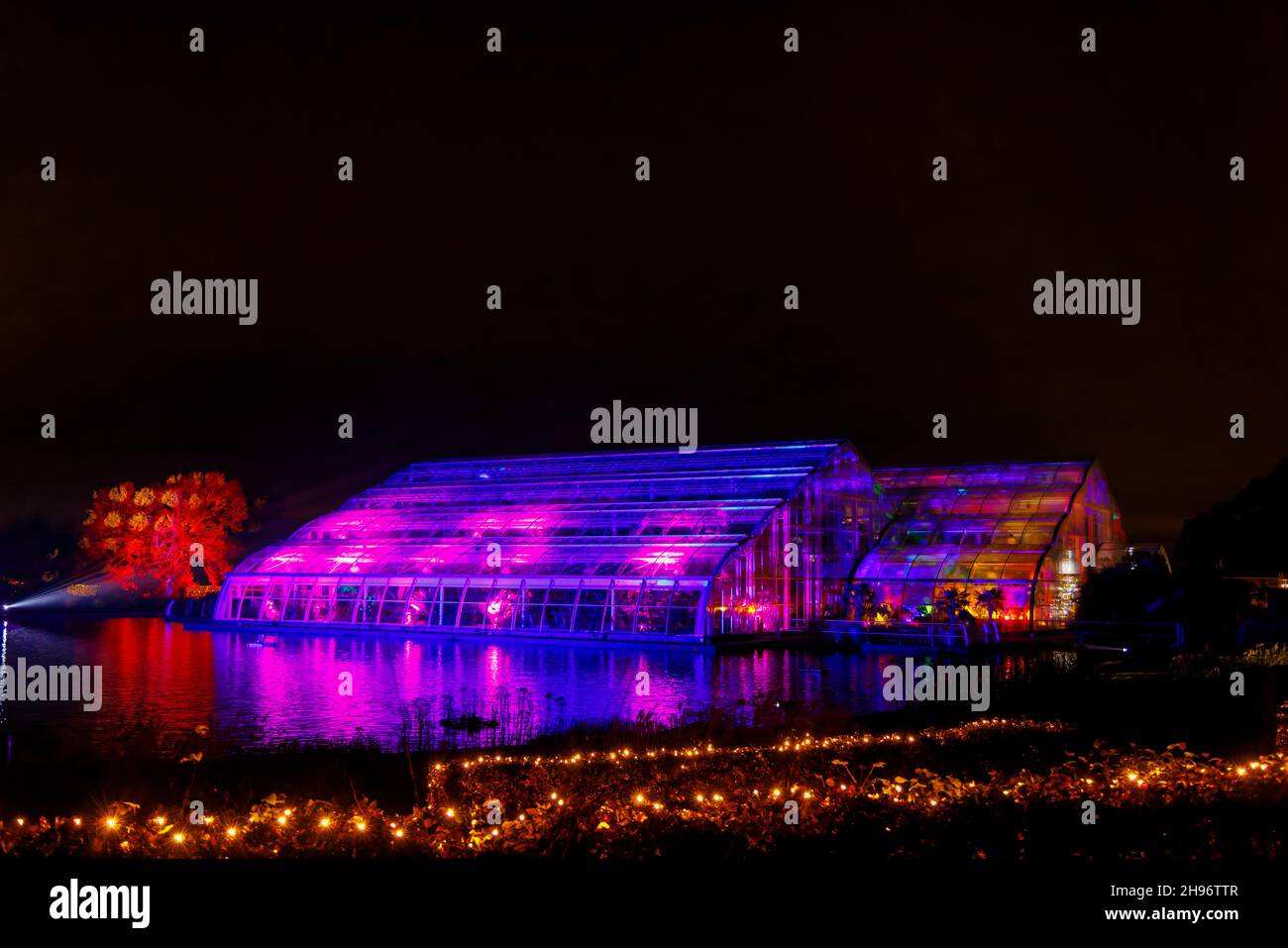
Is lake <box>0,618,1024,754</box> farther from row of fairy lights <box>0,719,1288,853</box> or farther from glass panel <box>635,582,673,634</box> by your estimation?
row of fairy lights <box>0,719,1288,853</box>

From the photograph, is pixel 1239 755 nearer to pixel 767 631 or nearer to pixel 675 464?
pixel 767 631

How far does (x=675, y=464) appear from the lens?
2203 inches

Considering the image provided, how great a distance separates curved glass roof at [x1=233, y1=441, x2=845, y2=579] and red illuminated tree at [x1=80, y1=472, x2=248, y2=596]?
6901 mm

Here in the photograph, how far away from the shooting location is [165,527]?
61.2 metres

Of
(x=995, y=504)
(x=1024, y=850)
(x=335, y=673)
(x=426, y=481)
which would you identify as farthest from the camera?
(x=426, y=481)

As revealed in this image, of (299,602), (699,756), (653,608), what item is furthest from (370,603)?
(699,756)

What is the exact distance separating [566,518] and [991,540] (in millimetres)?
18003

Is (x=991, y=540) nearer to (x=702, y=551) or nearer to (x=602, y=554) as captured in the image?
(x=702, y=551)

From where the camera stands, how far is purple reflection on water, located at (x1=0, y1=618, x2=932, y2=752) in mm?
20922

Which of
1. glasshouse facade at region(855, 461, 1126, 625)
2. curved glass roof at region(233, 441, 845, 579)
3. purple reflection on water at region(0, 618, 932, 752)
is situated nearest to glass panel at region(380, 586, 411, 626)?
curved glass roof at region(233, 441, 845, 579)

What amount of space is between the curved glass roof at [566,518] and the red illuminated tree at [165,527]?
6901 mm

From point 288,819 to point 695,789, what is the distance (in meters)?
4.07
